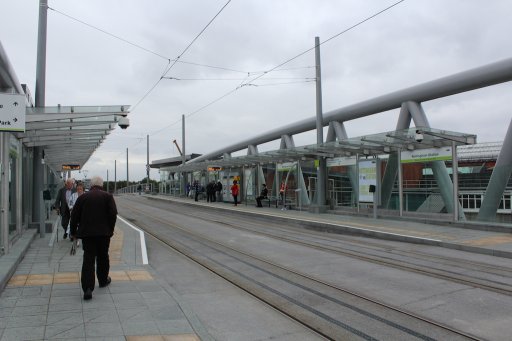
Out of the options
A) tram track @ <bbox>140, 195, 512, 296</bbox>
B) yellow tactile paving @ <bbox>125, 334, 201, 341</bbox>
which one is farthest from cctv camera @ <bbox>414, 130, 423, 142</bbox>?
yellow tactile paving @ <bbox>125, 334, 201, 341</bbox>

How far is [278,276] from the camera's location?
8539mm

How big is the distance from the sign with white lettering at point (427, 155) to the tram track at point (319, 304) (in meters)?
8.28

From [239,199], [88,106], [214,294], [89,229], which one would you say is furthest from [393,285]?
[239,199]

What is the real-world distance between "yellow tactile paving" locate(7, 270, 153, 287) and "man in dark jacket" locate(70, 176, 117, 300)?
115cm

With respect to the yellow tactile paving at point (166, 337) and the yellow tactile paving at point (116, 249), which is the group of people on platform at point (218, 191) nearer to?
the yellow tactile paving at point (116, 249)

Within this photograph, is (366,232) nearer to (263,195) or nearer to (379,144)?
(379,144)

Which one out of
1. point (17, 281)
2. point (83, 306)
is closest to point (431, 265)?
point (83, 306)

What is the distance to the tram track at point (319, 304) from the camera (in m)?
5.36

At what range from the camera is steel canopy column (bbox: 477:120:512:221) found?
54.7 feet

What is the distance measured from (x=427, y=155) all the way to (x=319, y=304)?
11.3 meters

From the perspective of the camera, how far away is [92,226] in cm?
652

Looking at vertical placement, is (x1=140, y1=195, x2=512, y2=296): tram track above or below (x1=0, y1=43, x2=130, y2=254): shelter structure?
below

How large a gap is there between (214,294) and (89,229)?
6.89ft

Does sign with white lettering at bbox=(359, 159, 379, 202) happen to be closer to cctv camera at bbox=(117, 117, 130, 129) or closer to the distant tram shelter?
the distant tram shelter
